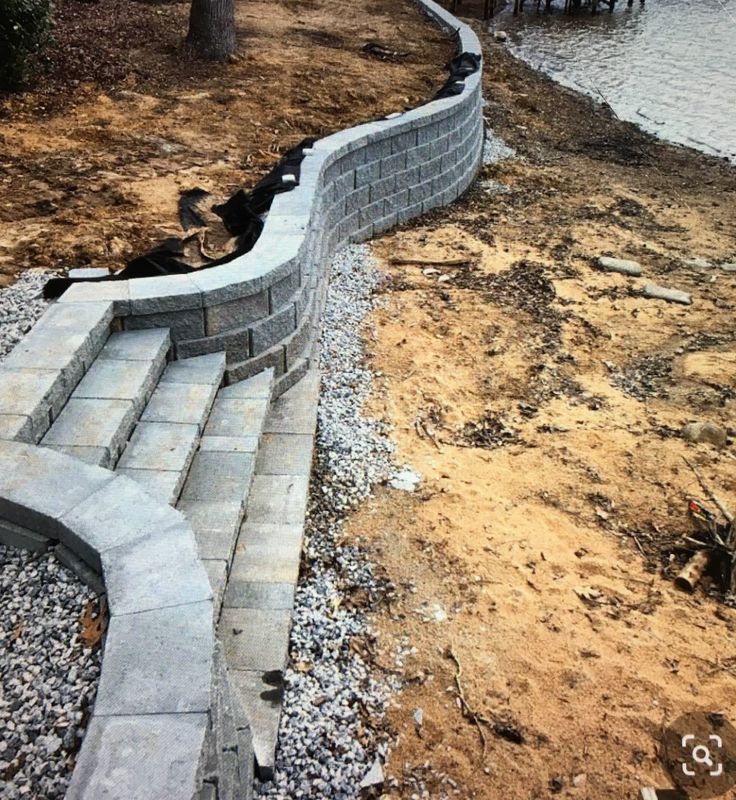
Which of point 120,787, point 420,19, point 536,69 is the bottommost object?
point 536,69

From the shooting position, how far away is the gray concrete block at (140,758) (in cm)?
221

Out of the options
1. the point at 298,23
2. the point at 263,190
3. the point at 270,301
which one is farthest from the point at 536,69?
the point at 270,301

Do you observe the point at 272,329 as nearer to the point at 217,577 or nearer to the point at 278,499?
the point at 278,499

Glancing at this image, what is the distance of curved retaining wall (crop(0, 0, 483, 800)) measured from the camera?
2.37 metres

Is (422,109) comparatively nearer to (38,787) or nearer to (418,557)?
(418,557)

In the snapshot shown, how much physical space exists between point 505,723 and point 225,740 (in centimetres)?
142

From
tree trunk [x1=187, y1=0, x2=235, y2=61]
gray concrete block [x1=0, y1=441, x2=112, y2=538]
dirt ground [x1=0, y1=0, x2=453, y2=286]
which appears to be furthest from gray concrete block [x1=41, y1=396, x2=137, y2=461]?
tree trunk [x1=187, y1=0, x2=235, y2=61]

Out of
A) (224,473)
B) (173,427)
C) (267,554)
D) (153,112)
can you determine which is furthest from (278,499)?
(153,112)

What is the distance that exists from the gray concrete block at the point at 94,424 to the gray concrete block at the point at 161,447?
7cm

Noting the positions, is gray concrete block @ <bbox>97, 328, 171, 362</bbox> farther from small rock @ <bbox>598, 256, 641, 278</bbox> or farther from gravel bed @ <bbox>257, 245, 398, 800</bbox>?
small rock @ <bbox>598, 256, 641, 278</bbox>

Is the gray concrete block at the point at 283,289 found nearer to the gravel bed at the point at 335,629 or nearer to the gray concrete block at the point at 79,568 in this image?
the gravel bed at the point at 335,629

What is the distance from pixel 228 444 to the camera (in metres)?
4.80

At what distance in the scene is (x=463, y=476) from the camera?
5402 millimetres

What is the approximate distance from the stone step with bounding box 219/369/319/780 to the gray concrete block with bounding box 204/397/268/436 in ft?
0.64
